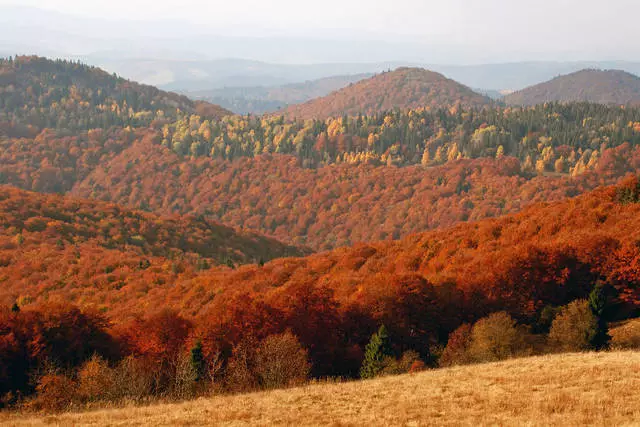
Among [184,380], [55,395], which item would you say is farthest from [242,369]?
[55,395]

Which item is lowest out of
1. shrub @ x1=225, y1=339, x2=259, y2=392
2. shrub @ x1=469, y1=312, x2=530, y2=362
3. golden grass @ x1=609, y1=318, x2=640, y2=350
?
shrub @ x1=225, y1=339, x2=259, y2=392

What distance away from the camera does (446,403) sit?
89.1ft

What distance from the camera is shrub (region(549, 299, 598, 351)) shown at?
41.0 meters

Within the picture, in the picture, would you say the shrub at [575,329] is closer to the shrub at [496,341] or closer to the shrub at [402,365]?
the shrub at [496,341]

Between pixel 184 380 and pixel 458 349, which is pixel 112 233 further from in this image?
pixel 458 349

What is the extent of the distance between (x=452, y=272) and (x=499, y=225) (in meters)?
27.6

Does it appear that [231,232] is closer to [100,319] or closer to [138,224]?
[138,224]

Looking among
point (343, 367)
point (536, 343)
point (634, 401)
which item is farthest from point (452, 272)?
point (634, 401)

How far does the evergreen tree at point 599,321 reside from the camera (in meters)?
41.2

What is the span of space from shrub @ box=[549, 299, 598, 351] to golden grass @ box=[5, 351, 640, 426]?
6707 millimetres

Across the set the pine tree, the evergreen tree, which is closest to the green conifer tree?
the pine tree

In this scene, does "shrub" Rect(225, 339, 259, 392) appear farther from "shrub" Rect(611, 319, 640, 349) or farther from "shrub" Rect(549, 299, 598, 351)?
"shrub" Rect(611, 319, 640, 349)

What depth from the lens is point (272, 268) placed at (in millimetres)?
99125

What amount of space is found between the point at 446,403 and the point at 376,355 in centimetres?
1508
